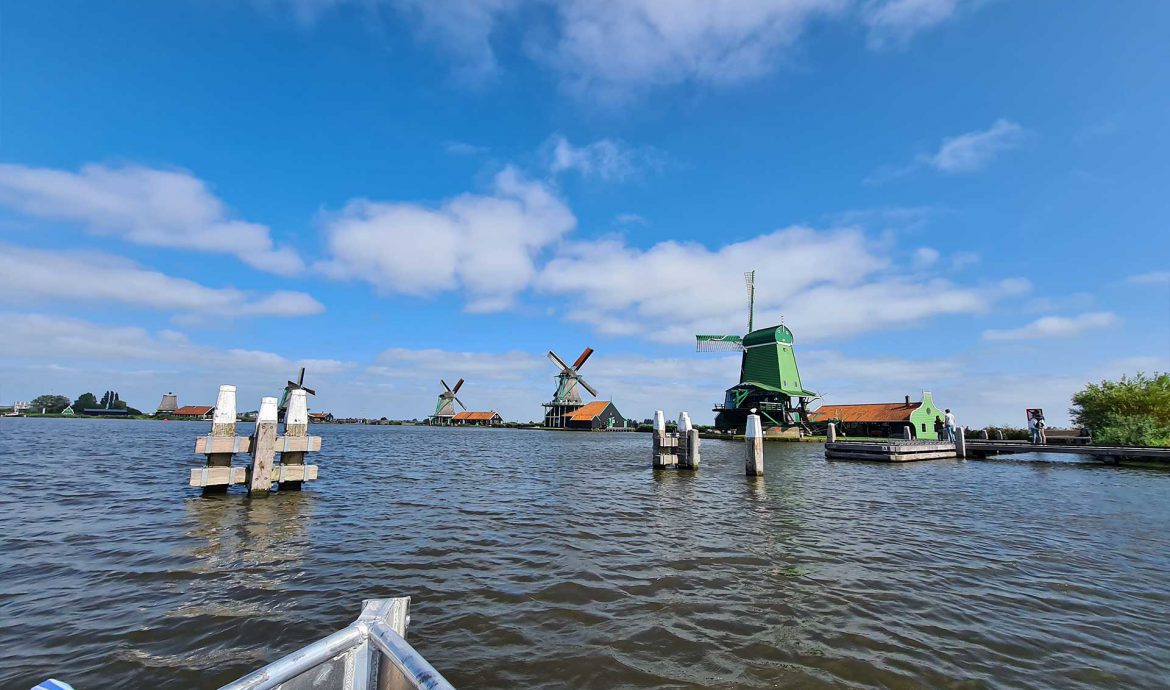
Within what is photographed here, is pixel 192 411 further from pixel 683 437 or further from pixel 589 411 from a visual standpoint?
pixel 683 437

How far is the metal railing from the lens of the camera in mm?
2512

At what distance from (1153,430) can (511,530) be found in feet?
141

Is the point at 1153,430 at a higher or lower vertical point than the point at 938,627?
higher

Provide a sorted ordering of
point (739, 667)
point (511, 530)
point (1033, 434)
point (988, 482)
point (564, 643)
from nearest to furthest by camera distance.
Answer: point (739, 667), point (564, 643), point (511, 530), point (988, 482), point (1033, 434)

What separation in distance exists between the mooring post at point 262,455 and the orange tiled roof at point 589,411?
7821 centimetres

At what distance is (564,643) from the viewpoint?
5.41m

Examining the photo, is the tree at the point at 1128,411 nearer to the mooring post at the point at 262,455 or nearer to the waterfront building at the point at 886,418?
the waterfront building at the point at 886,418

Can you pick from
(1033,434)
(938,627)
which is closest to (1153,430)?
(1033,434)

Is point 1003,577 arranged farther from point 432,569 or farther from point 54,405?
point 54,405

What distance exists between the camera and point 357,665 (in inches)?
116

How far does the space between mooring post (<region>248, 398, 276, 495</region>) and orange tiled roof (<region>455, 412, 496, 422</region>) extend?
117 metres

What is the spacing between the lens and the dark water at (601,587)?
497cm

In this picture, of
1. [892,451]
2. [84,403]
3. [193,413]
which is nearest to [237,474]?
[892,451]

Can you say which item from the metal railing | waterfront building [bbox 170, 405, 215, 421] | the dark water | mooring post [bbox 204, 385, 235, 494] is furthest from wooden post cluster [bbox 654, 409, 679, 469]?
waterfront building [bbox 170, 405, 215, 421]
